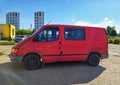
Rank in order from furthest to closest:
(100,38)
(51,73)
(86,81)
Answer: (100,38), (51,73), (86,81)

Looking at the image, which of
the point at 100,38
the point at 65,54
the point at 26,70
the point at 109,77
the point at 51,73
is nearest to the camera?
the point at 109,77

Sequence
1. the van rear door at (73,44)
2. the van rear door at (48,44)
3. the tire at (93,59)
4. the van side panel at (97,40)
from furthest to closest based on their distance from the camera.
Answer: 1. the tire at (93,59)
2. the van side panel at (97,40)
3. the van rear door at (73,44)
4. the van rear door at (48,44)

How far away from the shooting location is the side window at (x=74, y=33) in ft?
35.2

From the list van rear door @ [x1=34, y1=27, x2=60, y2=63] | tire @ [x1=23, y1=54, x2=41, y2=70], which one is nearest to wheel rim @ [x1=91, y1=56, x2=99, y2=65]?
van rear door @ [x1=34, y1=27, x2=60, y2=63]

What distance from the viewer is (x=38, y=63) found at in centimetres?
1018

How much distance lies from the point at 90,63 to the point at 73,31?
6.35 feet

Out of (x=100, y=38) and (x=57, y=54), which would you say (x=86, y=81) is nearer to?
(x=57, y=54)

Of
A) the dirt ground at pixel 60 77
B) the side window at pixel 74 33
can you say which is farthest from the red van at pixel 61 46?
the dirt ground at pixel 60 77

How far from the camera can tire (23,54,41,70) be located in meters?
10.0

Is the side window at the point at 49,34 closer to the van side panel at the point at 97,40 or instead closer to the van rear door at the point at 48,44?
the van rear door at the point at 48,44

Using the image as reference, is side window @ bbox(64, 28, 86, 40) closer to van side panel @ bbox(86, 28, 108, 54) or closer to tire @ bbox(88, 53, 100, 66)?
van side panel @ bbox(86, 28, 108, 54)

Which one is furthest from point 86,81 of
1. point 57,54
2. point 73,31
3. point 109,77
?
point 73,31

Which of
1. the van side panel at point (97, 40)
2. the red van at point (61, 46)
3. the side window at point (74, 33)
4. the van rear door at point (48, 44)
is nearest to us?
the red van at point (61, 46)

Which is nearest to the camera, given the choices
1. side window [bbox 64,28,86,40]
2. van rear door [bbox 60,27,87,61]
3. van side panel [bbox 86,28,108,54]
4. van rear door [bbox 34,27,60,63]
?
van rear door [bbox 34,27,60,63]
